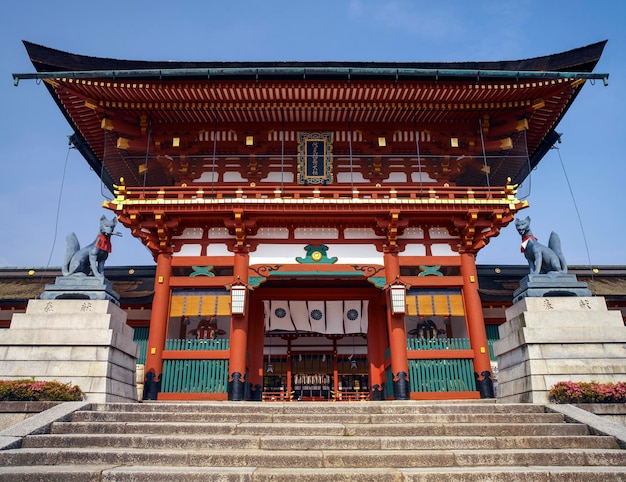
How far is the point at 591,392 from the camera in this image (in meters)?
8.88

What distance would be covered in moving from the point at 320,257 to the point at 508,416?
788 cm

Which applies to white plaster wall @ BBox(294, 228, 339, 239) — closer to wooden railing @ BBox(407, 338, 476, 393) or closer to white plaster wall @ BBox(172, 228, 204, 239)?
white plaster wall @ BBox(172, 228, 204, 239)

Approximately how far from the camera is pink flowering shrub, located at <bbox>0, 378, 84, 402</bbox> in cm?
887

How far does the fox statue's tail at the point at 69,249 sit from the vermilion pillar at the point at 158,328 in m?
3.08

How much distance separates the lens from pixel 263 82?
14016 millimetres

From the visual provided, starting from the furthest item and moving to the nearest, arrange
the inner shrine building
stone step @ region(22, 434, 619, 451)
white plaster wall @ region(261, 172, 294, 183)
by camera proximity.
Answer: white plaster wall @ region(261, 172, 294, 183)
the inner shrine building
stone step @ region(22, 434, 619, 451)

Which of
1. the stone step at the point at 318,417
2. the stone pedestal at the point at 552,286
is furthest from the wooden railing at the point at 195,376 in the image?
the stone pedestal at the point at 552,286

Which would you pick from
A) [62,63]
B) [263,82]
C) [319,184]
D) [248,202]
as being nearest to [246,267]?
[248,202]

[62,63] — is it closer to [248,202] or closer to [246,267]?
[248,202]

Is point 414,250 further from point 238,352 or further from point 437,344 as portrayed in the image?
point 238,352

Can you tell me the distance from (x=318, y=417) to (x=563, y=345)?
567cm

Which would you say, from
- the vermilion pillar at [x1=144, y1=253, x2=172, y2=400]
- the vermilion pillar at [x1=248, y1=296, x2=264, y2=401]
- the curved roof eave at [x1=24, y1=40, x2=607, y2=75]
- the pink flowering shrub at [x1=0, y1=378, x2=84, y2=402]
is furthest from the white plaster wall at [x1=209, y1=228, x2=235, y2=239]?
the pink flowering shrub at [x1=0, y1=378, x2=84, y2=402]

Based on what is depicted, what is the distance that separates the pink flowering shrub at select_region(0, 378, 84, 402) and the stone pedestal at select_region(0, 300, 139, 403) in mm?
592

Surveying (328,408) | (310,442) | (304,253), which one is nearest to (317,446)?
(310,442)
